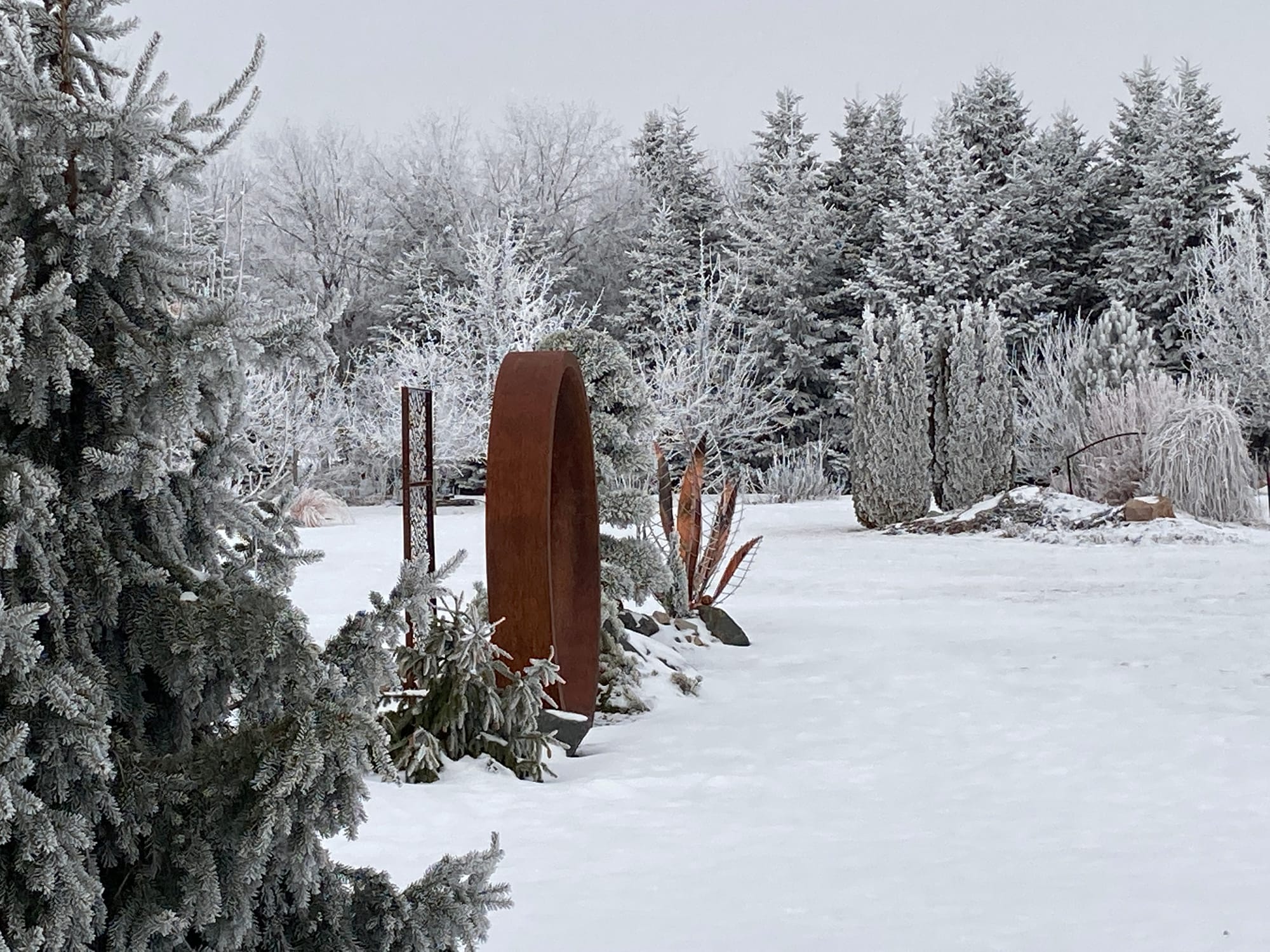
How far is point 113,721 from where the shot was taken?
4.76 ft

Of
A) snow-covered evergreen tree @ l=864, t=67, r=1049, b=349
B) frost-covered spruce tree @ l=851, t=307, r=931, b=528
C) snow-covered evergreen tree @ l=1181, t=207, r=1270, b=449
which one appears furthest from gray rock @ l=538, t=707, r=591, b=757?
snow-covered evergreen tree @ l=864, t=67, r=1049, b=349

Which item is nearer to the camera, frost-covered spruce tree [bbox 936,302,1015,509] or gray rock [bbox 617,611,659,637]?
gray rock [bbox 617,611,659,637]

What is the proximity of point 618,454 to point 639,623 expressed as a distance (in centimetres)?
77

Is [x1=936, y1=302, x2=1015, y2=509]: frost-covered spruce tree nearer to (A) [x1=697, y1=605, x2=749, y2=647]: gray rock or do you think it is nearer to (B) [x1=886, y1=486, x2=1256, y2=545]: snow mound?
(B) [x1=886, y1=486, x2=1256, y2=545]: snow mound

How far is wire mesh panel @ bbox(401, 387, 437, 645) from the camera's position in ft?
15.0

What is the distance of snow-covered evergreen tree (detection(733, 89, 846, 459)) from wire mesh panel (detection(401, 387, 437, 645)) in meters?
14.9

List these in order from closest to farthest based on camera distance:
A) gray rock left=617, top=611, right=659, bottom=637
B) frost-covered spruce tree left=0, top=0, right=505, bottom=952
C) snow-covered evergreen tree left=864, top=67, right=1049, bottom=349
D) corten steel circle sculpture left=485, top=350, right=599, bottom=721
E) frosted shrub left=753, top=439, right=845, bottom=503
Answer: frost-covered spruce tree left=0, top=0, right=505, bottom=952, corten steel circle sculpture left=485, top=350, right=599, bottom=721, gray rock left=617, top=611, right=659, bottom=637, frosted shrub left=753, top=439, right=845, bottom=503, snow-covered evergreen tree left=864, top=67, right=1049, bottom=349

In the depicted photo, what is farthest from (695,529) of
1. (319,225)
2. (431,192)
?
(431,192)

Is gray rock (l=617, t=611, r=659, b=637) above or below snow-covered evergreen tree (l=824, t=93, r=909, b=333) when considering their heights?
below

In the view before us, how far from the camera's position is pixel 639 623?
5.39m

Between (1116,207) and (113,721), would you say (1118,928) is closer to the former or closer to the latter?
(113,721)

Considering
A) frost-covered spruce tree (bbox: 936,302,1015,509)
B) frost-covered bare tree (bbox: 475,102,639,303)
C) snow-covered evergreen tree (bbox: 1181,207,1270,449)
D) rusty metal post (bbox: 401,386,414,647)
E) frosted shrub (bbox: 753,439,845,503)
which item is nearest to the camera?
rusty metal post (bbox: 401,386,414,647)

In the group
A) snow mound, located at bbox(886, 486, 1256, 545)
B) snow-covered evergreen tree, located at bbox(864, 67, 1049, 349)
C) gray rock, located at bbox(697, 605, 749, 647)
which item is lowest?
gray rock, located at bbox(697, 605, 749, 647)

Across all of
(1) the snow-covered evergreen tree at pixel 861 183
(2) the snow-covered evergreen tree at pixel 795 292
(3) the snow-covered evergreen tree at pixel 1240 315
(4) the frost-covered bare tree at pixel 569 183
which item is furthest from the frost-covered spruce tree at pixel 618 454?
(4) the frost-covered bare tree at pixel 569 183
